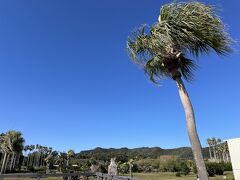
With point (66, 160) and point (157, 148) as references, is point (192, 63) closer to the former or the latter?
point (66, 160)

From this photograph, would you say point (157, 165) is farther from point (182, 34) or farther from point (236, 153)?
point (182, 34)

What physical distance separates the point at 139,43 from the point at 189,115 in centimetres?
138

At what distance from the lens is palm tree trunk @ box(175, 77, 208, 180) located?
302cm

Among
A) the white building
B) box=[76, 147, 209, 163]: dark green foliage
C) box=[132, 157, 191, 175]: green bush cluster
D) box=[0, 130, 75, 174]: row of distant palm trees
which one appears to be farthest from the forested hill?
the white building

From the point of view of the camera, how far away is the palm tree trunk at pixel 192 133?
9.92ft

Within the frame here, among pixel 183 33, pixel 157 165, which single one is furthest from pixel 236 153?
pixel 157 165

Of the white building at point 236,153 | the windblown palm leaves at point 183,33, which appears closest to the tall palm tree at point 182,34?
the windblown palm leaves at point 183,33

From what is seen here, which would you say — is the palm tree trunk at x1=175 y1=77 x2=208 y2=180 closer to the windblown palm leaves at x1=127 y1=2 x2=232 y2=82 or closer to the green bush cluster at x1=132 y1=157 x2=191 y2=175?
the windblown palm leaves at x1=127 y1=2 x2=232 y2=82

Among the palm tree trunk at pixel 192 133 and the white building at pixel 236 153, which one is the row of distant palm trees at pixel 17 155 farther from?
the palm tree trunk at pixel 192 133

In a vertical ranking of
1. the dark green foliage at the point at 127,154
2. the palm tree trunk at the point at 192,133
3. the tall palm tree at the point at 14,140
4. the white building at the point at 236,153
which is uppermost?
the dark green foliage at the point at 127,154

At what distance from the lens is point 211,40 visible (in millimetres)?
3738

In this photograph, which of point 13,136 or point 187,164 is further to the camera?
point 187,164

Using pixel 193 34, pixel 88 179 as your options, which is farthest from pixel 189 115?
pixel 88 179

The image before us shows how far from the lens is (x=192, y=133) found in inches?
124
